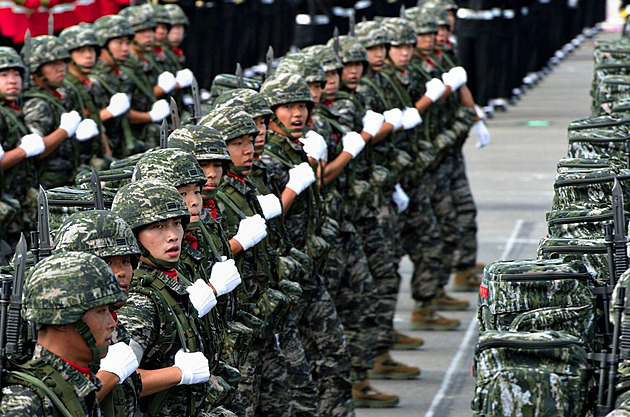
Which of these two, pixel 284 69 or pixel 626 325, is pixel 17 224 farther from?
pixel 626 325

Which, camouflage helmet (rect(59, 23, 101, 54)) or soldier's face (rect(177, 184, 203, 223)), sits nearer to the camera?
soldier's face (rect(177, 184, 203, 223))

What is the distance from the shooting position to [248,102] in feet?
26.8

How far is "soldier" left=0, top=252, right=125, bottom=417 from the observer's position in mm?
4902

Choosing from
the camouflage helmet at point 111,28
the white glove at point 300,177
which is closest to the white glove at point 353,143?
the white glove at point 300,177

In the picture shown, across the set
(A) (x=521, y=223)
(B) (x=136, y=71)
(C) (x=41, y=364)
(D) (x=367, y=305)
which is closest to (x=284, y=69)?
(D) (x=367, y=305)

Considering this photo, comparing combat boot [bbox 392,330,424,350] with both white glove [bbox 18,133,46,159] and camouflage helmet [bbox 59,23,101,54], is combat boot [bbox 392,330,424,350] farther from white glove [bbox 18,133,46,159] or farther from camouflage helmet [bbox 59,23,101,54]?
camouflage helmet [bbox 59,23,101,54]

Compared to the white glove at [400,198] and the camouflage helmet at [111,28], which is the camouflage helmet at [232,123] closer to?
the white glove at [400,198]

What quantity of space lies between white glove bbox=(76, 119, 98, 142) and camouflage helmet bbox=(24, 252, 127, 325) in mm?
6266

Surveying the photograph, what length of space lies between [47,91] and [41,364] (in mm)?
6410

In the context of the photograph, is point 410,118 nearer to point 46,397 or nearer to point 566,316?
point 566,316

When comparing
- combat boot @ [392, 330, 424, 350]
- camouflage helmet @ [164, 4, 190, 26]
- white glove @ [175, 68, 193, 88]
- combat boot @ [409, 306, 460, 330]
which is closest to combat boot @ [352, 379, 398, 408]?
combat boot @ [392, 330, 424, 350]

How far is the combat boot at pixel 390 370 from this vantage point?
10.4 meters

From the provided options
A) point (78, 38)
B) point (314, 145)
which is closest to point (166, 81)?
point (78, 38)

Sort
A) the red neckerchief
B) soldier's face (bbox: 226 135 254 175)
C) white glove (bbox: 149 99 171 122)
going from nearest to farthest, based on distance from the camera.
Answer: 1. the red neckerchief
2. soldier's face (bbox: 226 135 254 175)
3. white glove (bbox: 149 99 171 122)
